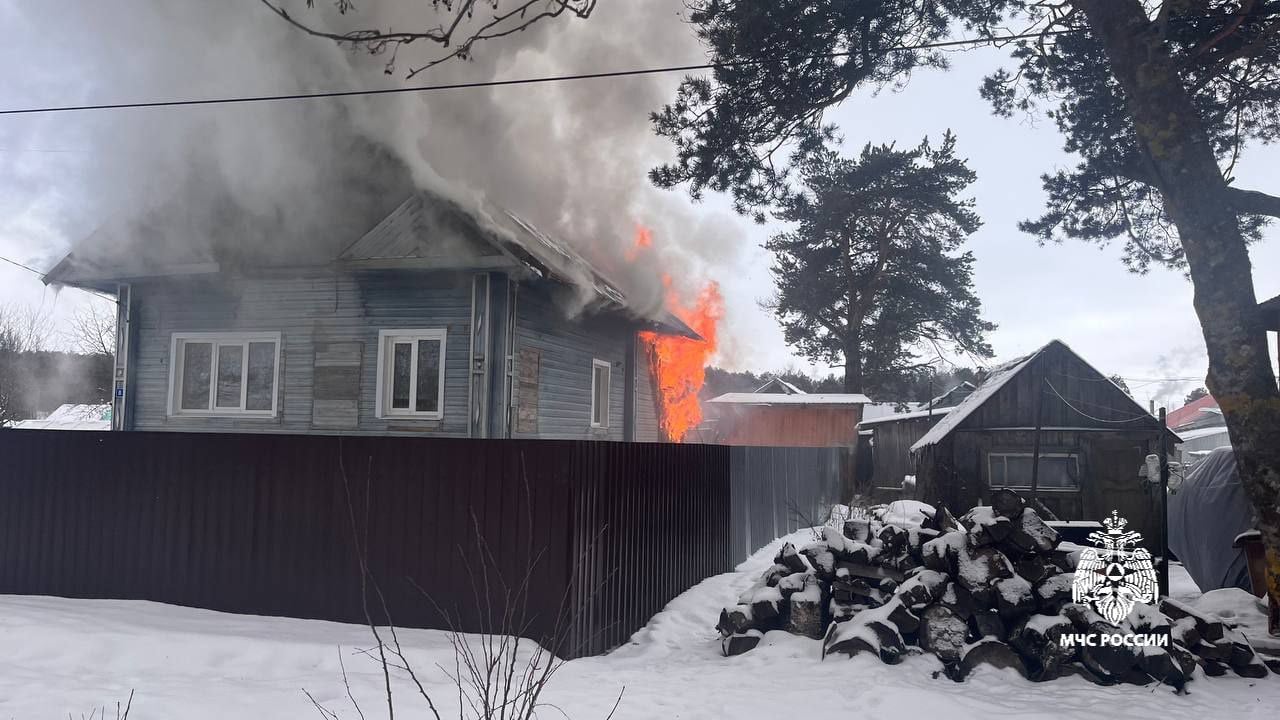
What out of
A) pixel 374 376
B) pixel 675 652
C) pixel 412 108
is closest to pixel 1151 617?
pixel 675 652

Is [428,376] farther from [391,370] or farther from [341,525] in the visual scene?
[341,525]

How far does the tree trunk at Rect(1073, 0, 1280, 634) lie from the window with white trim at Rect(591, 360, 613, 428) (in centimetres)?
1006

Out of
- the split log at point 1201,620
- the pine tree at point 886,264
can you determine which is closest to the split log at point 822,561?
the split log at point 1201,620

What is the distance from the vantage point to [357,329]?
12.2 m

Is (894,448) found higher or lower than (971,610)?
higher

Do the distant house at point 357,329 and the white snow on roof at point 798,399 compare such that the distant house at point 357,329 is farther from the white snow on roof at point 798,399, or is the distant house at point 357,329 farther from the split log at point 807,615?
the white snow on roof at point 798,399

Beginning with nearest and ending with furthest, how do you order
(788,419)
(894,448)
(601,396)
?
(601,396) → (894,448) → (788,419)

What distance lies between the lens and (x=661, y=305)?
53.5ft

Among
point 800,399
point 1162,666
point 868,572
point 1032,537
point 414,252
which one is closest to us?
point 1162,666

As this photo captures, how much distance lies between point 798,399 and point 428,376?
27.2 meters

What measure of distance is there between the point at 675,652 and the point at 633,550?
99 cm

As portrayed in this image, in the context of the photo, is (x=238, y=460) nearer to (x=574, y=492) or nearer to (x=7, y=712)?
(x=7, y=712)

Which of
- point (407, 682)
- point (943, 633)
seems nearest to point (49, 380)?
point (407, 682)

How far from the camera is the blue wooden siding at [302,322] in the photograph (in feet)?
38.8
